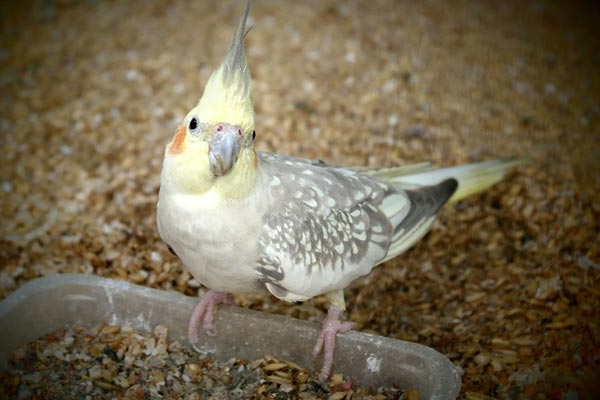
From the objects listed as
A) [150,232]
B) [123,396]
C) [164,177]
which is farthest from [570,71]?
[123,396]

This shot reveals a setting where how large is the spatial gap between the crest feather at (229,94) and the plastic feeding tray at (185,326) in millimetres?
972

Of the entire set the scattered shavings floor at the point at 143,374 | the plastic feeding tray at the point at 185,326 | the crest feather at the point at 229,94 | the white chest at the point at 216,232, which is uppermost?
the crest feather at the point at 229,94

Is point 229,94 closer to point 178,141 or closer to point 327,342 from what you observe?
point 178,141

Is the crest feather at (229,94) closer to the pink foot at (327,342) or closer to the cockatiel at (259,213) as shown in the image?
the cockatiel at (259,213)

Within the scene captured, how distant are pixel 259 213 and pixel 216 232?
0.20 metres

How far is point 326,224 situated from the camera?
2971mm

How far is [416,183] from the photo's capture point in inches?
139

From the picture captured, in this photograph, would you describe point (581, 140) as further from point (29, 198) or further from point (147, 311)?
point (29, 198)

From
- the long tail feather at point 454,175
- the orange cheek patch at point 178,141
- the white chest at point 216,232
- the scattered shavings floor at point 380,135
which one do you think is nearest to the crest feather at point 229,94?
the orange cheek patch at point 178,141

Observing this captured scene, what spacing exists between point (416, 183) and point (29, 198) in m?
2.49

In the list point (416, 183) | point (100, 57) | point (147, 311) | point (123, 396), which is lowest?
point (123, 396)

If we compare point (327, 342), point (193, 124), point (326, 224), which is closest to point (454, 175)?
point (326, 224)

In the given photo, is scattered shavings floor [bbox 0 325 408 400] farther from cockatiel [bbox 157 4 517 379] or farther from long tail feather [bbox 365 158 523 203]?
long tail feather [bbox 365 158 523 203]

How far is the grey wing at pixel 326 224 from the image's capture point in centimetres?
281
